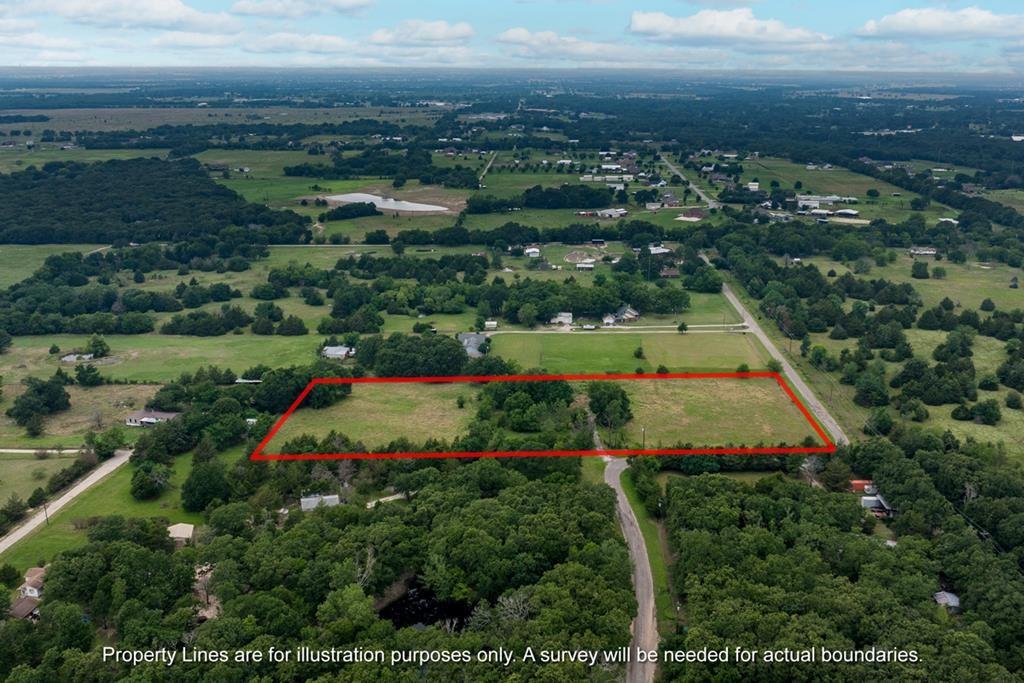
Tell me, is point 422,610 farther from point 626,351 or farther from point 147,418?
point 626,351

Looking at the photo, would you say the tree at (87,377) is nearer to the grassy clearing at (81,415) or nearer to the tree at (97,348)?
the grassy clearing at (81,415)

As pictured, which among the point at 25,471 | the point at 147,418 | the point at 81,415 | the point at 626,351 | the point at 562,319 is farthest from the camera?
the point at 562,319

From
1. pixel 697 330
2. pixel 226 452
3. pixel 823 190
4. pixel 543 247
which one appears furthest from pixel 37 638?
pixel 823 190

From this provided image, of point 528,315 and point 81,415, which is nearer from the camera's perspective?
point 81,415

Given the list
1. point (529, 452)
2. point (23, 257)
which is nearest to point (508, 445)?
point (529, 452)

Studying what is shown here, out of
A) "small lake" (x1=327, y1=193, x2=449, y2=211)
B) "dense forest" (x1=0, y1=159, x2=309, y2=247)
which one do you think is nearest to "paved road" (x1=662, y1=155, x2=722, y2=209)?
"small lake" (x1=327, y1=193, x2=449, y2=211)

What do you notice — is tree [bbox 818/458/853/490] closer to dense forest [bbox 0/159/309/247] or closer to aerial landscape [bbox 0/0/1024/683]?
aerial landscape [bbox 0/0/1024/683]
